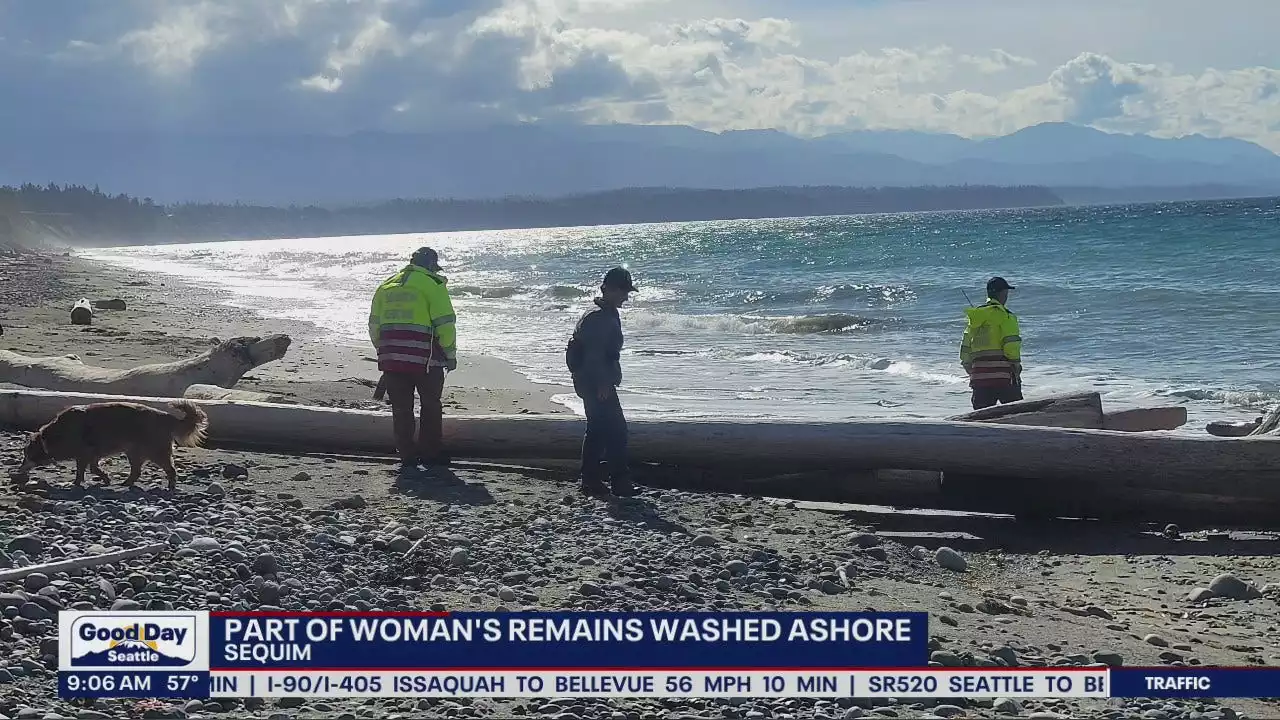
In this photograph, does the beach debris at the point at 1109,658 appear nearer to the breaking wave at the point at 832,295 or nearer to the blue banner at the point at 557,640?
→ the blue banner at the point at 557,640

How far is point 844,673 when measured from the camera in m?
4.80

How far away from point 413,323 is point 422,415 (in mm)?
732

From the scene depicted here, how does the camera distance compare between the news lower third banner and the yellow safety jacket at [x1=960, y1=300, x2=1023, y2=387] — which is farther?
the yellow safety jacket at [x1=960, y1=300, x2=1023, y2=387]

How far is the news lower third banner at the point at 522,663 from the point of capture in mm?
4594

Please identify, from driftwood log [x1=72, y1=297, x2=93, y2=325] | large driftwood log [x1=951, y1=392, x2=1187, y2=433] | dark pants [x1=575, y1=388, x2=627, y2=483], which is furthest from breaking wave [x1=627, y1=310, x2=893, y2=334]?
dark pants [x1=575, y1=388, x2=627, y2=483]

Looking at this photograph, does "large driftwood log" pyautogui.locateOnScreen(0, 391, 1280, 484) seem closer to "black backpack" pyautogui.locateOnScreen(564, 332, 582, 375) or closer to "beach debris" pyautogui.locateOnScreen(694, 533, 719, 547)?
"black backpack" pyautogui.locateOnScreen(564, 332, 582, 375)

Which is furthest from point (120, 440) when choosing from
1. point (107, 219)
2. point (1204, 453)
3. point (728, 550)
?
point (107, 219)

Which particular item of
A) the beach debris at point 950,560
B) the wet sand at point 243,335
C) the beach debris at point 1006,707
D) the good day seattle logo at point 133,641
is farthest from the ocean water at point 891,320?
the good day seattle logo at point 133,641

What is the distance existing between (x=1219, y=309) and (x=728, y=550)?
2188 centimetres

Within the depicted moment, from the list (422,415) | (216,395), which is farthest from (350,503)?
(216,395)

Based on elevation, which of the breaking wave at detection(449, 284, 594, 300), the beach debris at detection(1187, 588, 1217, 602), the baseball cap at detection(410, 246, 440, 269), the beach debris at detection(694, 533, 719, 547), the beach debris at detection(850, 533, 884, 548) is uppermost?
the baseball cap at detection(410, 246, 440, 269)

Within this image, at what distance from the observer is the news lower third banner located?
4594 mm

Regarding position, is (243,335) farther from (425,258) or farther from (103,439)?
(103,439)

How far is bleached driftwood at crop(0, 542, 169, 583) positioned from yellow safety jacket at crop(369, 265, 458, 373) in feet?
11.0
